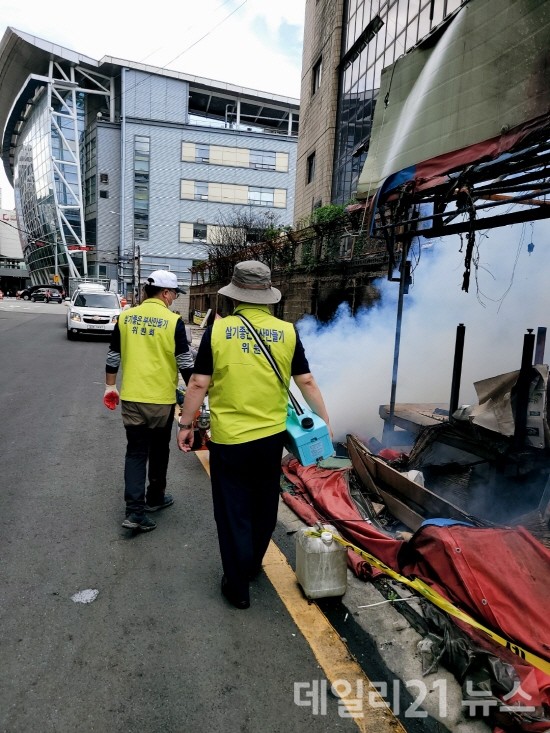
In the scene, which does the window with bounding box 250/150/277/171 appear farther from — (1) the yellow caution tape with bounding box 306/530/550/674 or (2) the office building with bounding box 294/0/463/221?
(1) the yellow caution tape with bounding box 306/530/550/674

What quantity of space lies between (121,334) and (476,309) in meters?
5.78

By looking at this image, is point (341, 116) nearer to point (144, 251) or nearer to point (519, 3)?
point (519, 3)

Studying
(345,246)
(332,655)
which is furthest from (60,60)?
(332,655)

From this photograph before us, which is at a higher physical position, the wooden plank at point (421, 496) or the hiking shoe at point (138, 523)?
the wooden plank at point (421, 496)

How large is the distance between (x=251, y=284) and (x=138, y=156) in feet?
171

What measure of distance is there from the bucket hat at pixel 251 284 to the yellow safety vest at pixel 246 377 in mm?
63

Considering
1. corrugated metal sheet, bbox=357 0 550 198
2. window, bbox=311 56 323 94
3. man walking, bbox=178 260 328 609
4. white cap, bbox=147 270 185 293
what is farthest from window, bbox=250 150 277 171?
man walking, bbox=178 260 328 609

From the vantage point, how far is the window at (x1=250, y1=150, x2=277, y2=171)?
49.9m

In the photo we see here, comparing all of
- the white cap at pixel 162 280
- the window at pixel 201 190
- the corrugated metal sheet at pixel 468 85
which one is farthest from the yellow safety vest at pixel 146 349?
the window at pixel 201 190

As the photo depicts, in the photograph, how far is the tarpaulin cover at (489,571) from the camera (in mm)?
2303

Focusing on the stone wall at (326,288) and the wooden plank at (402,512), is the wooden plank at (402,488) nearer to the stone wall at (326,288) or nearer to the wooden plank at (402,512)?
the wooden plank at (402,512)

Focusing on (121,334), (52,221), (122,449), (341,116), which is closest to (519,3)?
(121,334)

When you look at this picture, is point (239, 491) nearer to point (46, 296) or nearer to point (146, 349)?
point (146, 349)

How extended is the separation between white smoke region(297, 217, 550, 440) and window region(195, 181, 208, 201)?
148 feet
